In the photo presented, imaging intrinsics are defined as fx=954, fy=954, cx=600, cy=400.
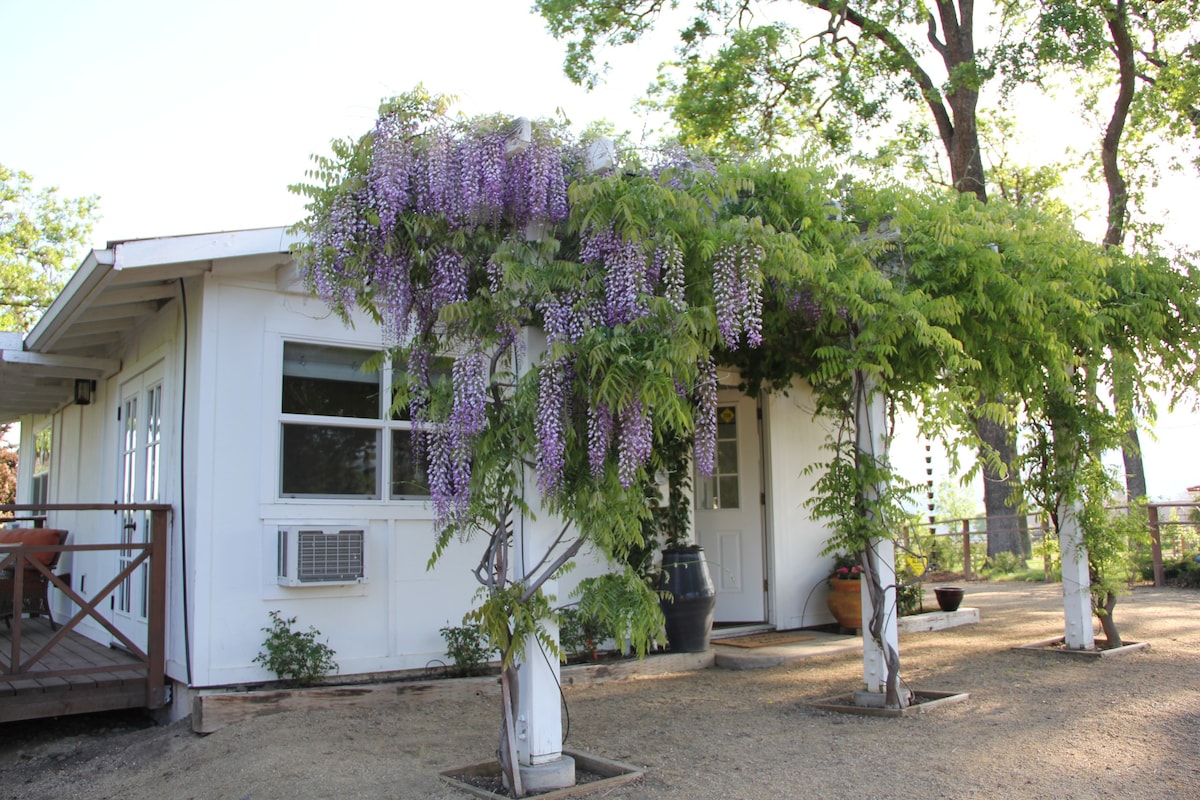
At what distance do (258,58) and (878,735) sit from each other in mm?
10213

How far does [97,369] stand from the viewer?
7781mm

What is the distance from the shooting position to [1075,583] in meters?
6.93

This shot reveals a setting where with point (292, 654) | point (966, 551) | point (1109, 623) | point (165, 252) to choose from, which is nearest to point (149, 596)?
point (292, 654)

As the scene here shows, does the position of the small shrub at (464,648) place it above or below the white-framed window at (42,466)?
below

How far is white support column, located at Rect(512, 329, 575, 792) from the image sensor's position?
386cm

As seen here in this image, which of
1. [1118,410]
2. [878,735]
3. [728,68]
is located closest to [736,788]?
[878,735]

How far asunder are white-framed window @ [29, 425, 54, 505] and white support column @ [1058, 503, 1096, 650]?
972 centimetres

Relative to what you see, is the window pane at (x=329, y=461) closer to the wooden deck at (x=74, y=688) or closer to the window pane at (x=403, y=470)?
the window pane at (x=403, y=470)

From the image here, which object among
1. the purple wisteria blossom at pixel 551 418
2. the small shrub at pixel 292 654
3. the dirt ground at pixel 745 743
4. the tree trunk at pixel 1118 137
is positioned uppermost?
the tree trunk at pixel 1118 137

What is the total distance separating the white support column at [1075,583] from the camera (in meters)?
6.87

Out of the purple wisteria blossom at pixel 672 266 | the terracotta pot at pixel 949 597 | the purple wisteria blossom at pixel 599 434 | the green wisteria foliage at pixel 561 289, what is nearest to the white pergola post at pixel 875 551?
the green wisteria foliage at pixel 561 289

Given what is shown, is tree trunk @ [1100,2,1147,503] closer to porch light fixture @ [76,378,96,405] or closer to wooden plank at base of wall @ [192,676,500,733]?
wooden plank at base of wall @ [192,676,500,733]

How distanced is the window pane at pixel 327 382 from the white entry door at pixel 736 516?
3174 millimetres

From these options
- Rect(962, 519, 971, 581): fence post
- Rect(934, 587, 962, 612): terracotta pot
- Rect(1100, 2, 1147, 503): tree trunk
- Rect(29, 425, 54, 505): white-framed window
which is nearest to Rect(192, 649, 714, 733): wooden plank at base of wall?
Rect(934, 587, 962, 612): terracotta pot
